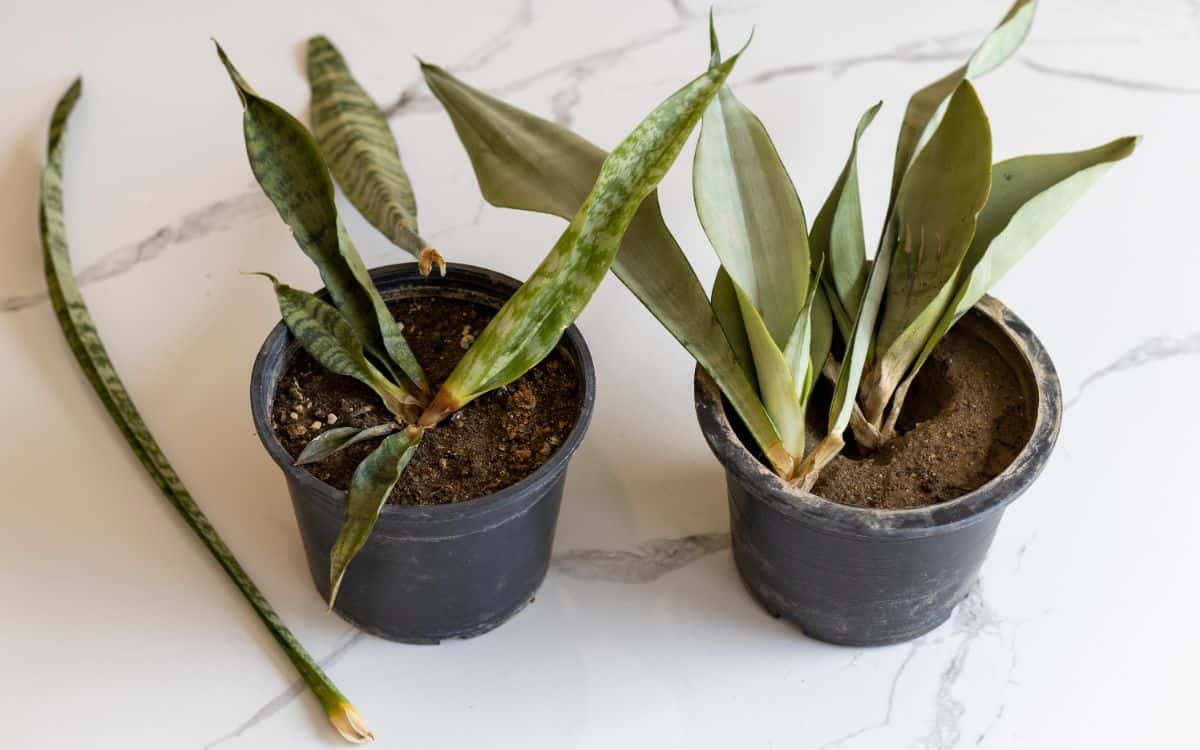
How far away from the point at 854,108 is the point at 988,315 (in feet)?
1.34

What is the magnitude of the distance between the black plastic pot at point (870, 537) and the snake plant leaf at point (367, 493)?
180 mm

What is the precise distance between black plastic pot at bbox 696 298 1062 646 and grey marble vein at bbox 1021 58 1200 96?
1.59ft

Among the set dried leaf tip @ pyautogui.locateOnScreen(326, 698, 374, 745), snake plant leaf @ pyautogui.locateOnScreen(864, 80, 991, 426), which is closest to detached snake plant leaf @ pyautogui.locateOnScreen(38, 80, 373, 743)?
dried leaf tip @ pyautogui.locateOnScreen(326, 698, 374, 745)

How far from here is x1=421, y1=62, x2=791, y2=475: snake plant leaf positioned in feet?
2.84

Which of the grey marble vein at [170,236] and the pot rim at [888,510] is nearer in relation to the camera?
the pot rim at [888,510]

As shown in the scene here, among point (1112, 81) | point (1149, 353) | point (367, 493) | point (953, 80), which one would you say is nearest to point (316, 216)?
point (367, 493)

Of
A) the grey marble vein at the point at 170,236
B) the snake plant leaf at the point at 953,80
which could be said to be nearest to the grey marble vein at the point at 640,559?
the snake plant leaf at the point at 953,80

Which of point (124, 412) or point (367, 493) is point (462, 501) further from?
point (124, 412)

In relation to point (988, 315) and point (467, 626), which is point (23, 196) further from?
point (988, 315)

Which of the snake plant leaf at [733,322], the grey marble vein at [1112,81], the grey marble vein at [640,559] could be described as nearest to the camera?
the snake plant leaf at [733,322]

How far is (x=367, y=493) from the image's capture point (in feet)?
2.66

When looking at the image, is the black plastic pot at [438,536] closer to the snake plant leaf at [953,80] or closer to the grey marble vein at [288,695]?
the grey marble vein at [288,695]

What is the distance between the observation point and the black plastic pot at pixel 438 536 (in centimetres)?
84

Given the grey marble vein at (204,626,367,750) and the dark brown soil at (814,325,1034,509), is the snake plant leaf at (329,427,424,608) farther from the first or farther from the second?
the dark brown soil at (814,325,1034,509)
